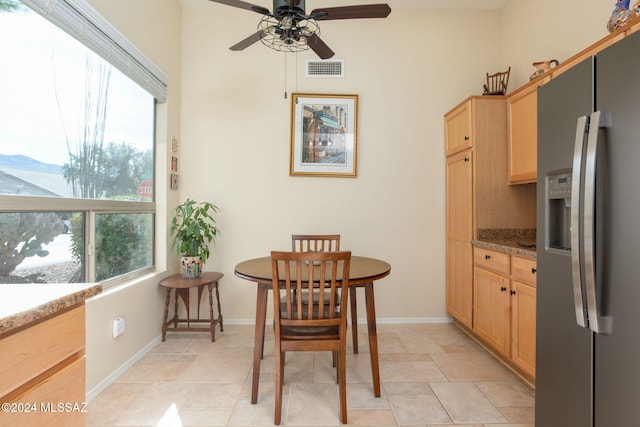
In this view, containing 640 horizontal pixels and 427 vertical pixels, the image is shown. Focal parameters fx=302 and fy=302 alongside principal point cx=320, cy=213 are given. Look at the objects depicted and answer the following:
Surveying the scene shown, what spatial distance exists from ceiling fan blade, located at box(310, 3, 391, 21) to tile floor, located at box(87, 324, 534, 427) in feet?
7.95

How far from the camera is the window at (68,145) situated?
1532 millimetres

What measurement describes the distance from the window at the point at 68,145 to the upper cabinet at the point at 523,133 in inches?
122

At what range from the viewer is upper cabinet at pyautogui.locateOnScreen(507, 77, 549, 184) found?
2287mm

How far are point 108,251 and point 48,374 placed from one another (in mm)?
1704

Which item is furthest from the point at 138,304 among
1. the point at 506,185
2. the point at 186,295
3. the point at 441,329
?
the point at 506,185

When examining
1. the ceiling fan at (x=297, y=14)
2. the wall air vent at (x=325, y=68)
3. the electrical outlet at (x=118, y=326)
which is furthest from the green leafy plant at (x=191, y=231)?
the wall air vent at (x=325, y=68)

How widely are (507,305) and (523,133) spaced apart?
136 cm

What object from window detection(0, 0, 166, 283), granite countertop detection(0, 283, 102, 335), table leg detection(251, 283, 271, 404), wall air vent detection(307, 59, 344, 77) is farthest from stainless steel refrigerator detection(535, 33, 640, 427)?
window detection(0, 0, 166, 283)

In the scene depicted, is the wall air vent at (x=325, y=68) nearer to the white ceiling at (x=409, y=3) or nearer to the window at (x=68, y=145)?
the white ceiling at (x=409, y=3)

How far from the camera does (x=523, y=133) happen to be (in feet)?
7.93

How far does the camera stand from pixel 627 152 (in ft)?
3.43

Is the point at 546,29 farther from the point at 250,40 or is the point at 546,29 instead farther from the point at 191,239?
the point at 191,239

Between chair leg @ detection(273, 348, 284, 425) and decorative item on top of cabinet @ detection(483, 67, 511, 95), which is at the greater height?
decorative item on top of cabinet @ detection(483, 67, 511, 95)

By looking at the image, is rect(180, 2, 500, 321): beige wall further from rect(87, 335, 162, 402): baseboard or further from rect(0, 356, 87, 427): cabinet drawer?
rect(0, 356, 87, 427): cabinet drawer
